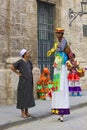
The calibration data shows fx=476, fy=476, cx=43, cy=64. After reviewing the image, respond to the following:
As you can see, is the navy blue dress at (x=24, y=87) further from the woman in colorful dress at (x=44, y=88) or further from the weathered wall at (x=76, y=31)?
the weathered wall at (x=76, y=31)

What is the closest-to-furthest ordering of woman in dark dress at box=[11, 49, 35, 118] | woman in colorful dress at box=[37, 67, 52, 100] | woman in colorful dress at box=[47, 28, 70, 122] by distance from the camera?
woman in colorful dress at box=[47, 28, 70, 122]
woman in dark dress at box=[11, 49, 35, 118]
woman in colorful dress at box=[37, 67, 52, 100]

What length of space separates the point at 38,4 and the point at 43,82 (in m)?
2.85

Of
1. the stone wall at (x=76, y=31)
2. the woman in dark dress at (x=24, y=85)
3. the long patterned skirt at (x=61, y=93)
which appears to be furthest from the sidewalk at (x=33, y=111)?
the stone wall at (x=76, y=31)

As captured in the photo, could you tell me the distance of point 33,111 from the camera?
1224 centimetres

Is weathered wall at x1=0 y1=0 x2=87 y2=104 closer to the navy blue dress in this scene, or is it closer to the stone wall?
the stone wall

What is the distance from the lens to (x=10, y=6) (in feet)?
46.4

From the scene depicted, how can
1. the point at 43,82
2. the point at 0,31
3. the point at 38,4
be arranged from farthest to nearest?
the point at 38,4 → the point at 43,82 → the point at 0,31

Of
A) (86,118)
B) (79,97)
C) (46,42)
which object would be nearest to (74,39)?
(46,42)

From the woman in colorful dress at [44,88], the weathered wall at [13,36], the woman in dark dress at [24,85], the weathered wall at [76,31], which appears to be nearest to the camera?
the woman in dark dress at [24,85]

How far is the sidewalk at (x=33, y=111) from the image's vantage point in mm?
10492

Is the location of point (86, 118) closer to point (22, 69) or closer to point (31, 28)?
point (22, 69)

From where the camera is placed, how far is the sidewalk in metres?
10.5

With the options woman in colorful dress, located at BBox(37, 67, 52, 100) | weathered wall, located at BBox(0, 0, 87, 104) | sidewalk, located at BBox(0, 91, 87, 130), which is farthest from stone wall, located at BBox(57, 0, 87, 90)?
sidewalk, located at BBox(0, 91, 87, 130)

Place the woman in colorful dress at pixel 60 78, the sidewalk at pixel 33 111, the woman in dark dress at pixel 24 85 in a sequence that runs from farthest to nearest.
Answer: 1. the woman in dark dress at pixel 24 85
2. the woman in colorful dress at pixel 60 78
3. the sidewalk at pixel 33 111
